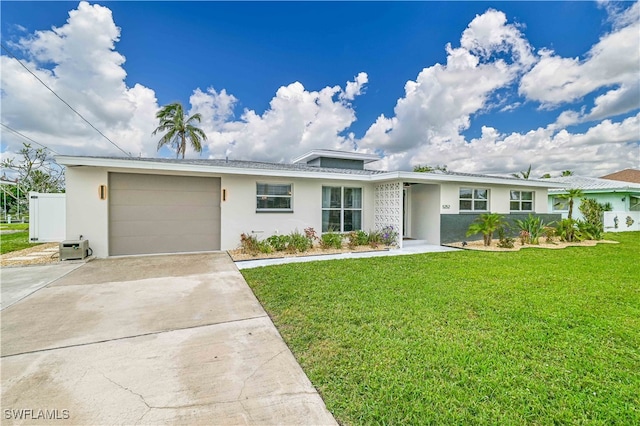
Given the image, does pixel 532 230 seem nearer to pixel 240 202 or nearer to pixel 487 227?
pixel 487 227

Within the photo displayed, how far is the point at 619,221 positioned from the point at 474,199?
13.8m

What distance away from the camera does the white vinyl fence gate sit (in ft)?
35.2

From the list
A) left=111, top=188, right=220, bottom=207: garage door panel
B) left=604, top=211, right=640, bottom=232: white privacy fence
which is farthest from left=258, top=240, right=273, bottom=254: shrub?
left=604, top=211, right=640, bottom=232: white privacy fence

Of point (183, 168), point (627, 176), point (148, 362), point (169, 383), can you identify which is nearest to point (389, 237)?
point (183, 168)

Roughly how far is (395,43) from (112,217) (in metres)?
14.3

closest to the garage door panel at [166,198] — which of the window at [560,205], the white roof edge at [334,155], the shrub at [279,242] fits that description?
the shrub at [279,242]

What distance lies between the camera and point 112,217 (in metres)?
8.47

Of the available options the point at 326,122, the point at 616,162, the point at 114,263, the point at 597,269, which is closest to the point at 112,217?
the point at 114,263

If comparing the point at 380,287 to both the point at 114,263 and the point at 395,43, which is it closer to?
the point at 114,263

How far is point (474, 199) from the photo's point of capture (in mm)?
12305

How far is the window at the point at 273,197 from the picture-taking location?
998 centimetres

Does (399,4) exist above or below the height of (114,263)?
above

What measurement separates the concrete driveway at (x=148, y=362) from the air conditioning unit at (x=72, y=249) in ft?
9.83

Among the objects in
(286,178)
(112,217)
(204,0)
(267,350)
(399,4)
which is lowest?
(267,350)
